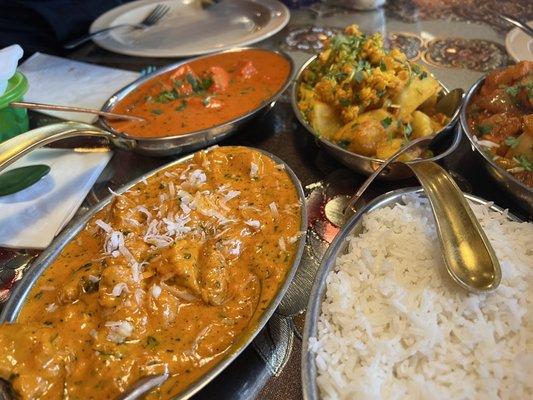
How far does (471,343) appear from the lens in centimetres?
121

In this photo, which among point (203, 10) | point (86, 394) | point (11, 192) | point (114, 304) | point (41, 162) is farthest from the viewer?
point (203, 10)

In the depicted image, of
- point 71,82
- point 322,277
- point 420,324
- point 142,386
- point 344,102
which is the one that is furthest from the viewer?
point 71,82

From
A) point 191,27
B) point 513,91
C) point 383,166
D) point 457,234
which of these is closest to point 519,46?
point 513,91

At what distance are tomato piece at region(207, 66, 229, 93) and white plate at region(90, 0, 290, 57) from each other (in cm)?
43

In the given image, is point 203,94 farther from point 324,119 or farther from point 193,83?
point 324,119

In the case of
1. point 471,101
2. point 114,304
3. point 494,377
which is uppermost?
point 114,304

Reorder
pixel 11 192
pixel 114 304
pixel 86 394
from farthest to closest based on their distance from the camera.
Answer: pixel 11 192 < pixel 114 304 < pixel 86 394

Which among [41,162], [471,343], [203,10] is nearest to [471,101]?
[471,343]

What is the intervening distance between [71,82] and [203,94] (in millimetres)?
916

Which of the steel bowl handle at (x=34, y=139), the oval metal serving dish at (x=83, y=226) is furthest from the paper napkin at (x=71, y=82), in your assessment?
the oval metal serving dish at (x=83, y=226)

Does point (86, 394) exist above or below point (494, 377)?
above

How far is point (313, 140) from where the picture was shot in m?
2.13

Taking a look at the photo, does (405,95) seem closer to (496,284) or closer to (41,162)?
(496,284)

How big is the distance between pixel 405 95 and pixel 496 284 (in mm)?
943
